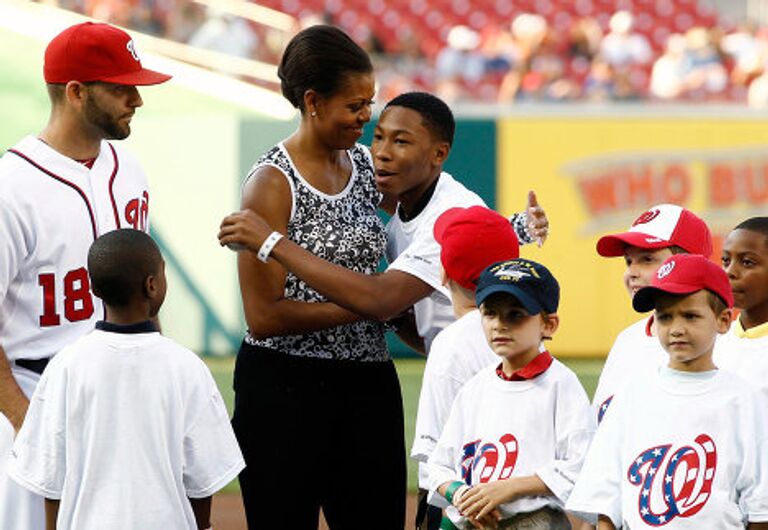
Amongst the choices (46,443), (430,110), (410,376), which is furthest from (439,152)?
(410,376)

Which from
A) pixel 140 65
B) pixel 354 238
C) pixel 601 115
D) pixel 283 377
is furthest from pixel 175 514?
pixel 601 115

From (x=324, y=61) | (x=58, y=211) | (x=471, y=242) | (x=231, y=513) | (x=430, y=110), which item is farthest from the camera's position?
(x=231, y=513)

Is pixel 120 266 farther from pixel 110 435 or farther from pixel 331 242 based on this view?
pixel 331 242

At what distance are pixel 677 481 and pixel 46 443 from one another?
1.60 m

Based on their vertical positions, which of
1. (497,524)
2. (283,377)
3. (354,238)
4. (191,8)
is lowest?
(497,524)

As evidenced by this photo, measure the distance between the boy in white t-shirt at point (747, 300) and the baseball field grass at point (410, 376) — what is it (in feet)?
16.3

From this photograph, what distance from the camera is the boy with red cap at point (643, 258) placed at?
434cm

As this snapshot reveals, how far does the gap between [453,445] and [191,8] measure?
46.8 feet

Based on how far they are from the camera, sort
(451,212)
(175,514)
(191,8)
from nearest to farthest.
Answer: (175,514) → (451,212) → (191,8)

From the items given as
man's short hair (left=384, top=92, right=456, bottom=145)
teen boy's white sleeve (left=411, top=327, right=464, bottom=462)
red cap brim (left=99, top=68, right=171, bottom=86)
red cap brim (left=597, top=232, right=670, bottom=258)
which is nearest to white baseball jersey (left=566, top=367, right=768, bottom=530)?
teen boy's white sleeve (left=411, top=327, right=464, bottom=462)

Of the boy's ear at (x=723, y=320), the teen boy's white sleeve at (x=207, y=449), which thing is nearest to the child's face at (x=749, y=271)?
the boy's ear at (x=723, y=320)

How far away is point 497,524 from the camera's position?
405 cm

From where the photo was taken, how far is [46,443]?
390 cm

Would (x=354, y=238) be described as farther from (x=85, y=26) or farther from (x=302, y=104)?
(x=85, y=26)
